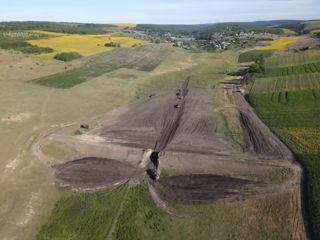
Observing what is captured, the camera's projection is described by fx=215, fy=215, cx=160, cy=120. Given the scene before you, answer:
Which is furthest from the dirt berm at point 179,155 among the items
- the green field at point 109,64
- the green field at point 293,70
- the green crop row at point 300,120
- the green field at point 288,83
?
the green field at point 109,64

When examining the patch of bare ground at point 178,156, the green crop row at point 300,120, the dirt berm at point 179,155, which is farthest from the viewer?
the dirt berm at point 179,155

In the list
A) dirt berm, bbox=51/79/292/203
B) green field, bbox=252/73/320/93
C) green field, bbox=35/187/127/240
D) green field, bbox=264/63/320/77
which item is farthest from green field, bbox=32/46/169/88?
green field, bbox=35/187/127/240

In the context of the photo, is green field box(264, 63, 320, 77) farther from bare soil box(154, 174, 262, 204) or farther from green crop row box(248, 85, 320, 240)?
bare soil box(154, 174, 262, 204)

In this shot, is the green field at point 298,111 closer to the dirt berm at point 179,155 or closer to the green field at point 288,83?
the green field at point 288,83

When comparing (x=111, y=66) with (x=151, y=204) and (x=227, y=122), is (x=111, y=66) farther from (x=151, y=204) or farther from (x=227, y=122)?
(x=151, y=204)

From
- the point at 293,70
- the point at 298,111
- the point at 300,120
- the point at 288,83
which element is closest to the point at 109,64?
the point at 288,83

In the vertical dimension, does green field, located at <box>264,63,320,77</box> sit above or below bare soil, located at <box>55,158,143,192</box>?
above

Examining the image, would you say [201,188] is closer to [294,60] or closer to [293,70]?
[293,70]

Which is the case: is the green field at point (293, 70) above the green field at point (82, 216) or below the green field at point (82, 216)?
above
